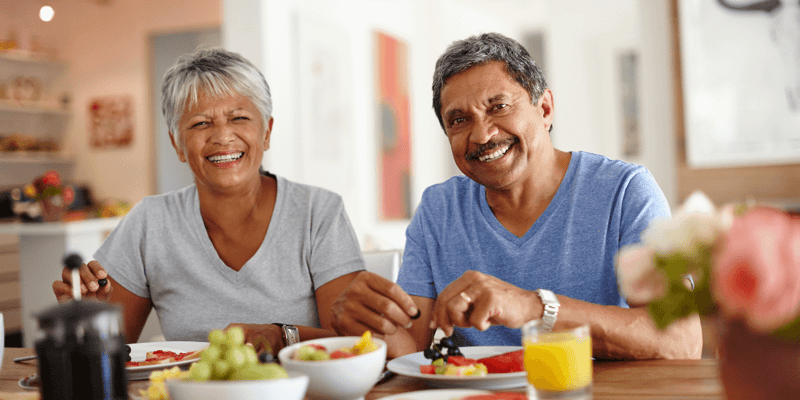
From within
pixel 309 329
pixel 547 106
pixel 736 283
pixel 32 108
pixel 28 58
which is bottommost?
pixel 309 329

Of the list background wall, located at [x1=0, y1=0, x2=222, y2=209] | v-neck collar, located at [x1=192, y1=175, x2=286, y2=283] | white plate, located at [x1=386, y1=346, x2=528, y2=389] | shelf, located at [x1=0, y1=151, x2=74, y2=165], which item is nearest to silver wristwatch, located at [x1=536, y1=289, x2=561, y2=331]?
white plate, located at [x1=386, y1=346, x2=528, y2=389]

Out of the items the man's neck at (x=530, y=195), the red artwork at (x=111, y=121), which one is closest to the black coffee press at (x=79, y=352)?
the man's neck at (x=530, y=195)

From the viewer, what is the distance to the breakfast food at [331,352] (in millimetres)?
850

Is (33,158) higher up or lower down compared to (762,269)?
higher up

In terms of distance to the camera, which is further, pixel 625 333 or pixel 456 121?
pixel 456 121

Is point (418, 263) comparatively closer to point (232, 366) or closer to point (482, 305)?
point (482, 305)

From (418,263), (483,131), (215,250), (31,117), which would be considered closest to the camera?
(483,131)

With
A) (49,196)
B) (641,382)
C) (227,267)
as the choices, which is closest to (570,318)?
(641,382)

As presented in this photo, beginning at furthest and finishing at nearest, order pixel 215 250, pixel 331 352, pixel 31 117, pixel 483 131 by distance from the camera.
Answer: pixel 31 117
pixel 215 250
pixel 483 131
pixel 331 352

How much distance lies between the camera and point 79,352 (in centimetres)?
72

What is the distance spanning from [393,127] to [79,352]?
4.59 meters

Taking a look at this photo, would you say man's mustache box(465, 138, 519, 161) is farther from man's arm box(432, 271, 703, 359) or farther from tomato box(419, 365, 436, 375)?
tomato box(419, 365, 436, 375)

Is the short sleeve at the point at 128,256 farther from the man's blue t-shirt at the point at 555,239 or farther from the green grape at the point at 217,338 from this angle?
the green grape at the point at 217,338

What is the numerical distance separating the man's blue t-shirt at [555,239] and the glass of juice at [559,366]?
58 cm
